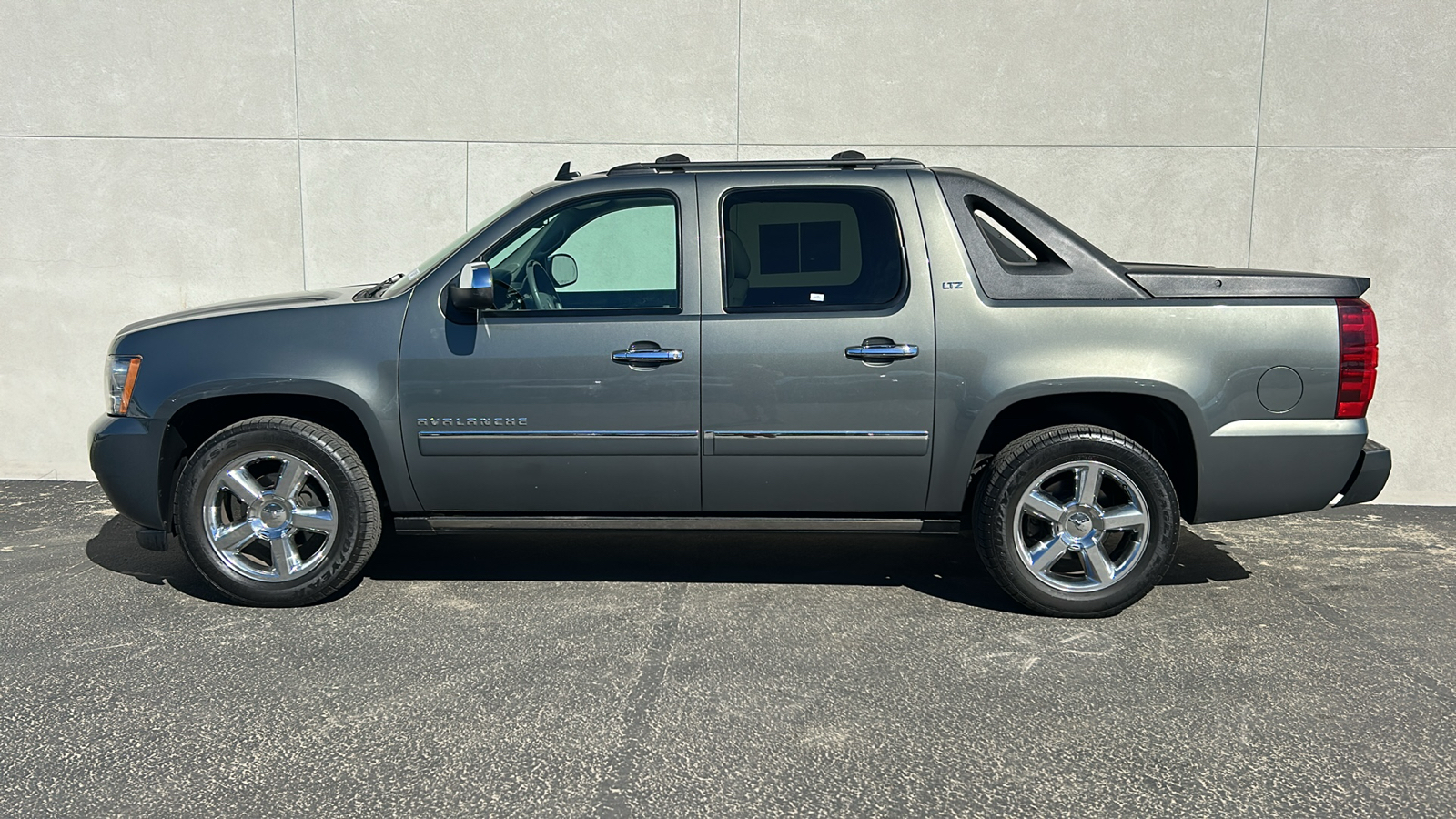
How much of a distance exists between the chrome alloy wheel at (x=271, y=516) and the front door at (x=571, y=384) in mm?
454

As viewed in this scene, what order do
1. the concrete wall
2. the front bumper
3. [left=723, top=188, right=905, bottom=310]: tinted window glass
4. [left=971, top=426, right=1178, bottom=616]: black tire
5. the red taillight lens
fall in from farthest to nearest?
the concrete wall → the front bumper → [left=723, top=188, right=905, bottom=310]: tinted window glass → [left=971, top=426, right=1178, bottom=616]: black tire → the red taillight lens

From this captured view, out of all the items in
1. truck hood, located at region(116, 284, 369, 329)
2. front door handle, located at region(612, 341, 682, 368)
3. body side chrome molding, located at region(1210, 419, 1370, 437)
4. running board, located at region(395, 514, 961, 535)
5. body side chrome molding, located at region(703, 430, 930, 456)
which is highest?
truck hood, located at region(116, 284, 369, 329)

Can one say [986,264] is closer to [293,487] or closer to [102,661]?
[293,487]

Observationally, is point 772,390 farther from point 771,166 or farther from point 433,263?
point 433,263

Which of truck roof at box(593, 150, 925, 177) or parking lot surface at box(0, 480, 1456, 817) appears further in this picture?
truck roof at box(593, 150, 925, 177)

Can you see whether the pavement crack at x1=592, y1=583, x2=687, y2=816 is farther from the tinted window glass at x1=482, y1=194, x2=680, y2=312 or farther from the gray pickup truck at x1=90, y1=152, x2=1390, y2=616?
Answer: the tinted window glass at x1=482, y1=194, x2=680, y2=312

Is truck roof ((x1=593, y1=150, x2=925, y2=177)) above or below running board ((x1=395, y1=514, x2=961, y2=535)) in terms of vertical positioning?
above

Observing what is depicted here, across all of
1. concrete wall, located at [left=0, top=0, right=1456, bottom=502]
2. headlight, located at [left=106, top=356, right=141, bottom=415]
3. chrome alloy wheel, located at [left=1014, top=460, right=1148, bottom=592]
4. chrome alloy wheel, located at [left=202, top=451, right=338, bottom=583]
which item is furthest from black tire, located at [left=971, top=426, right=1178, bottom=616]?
headlight, located at [left=106, top=356, right=141, bottom=415]

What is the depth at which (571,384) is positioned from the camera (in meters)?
4.43

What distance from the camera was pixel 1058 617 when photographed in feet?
14.8

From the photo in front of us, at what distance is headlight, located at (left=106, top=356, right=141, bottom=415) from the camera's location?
4.58 metres

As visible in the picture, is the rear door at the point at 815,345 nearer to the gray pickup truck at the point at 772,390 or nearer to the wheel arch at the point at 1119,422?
the gray pickup truck at the point at 772,390

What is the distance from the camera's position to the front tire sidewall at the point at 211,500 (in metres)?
4.50

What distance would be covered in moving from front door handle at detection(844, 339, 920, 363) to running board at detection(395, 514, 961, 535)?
70 centimetres
